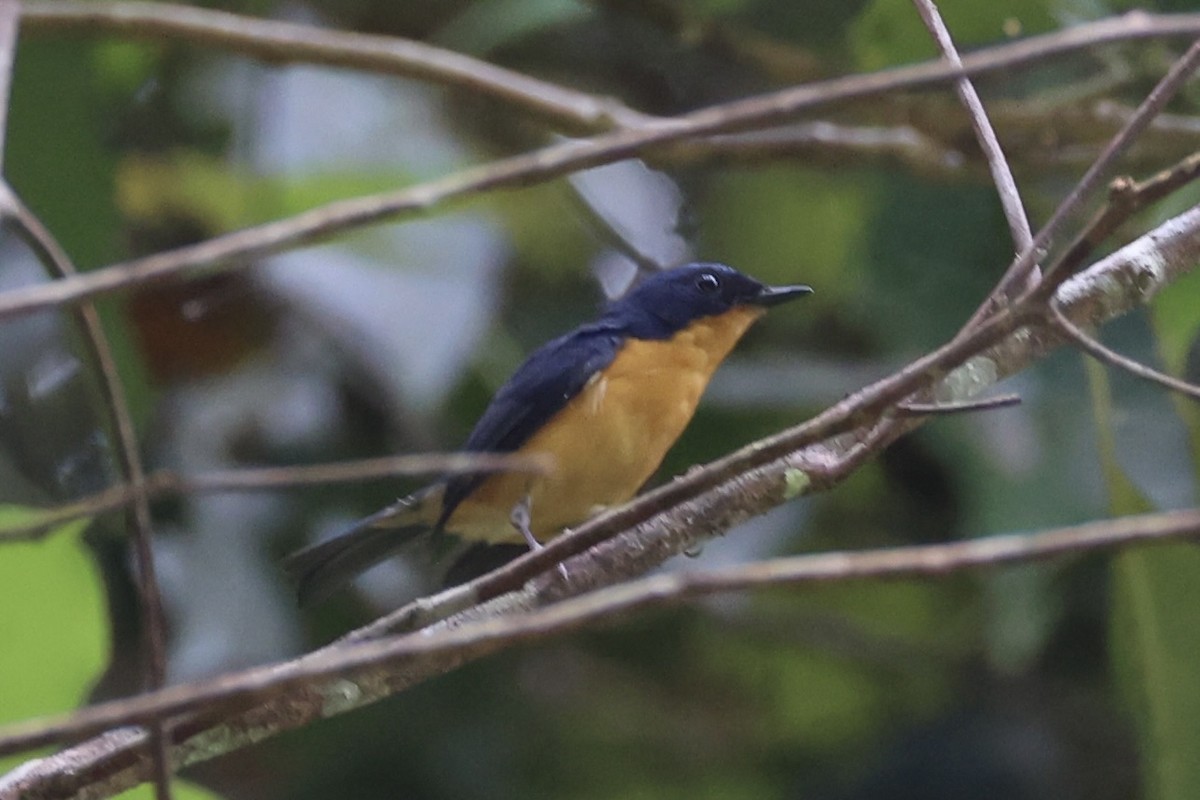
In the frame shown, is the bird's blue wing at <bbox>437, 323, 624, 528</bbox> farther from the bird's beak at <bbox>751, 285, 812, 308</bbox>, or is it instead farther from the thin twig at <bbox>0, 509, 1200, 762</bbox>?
the thin twig at <bbox>0, 509, 1200, 762</bbox>

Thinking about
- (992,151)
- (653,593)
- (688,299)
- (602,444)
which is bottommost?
(653,593)

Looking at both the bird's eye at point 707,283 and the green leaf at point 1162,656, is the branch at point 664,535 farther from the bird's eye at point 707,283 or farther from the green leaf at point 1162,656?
the bird's eye at point 707,283

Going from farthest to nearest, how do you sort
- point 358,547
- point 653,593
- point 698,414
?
point 698,414 → point 358,547 → point 653,593

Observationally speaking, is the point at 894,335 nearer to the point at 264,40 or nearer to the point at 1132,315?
the point at 1132,315

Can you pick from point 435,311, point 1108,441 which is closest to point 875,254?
point 1108,441

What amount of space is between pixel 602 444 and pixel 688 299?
1.52 ft

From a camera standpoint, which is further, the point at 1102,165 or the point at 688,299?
the point at 688,299

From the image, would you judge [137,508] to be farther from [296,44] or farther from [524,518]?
[524,518]

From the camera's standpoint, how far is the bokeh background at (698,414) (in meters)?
2.95

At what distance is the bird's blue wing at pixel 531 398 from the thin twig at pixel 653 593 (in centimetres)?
186

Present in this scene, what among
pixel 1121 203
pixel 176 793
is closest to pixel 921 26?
pixel 1121 203

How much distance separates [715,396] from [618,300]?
1.46 ft

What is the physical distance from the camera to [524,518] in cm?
278

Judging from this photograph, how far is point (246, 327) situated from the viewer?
374 centimetres
